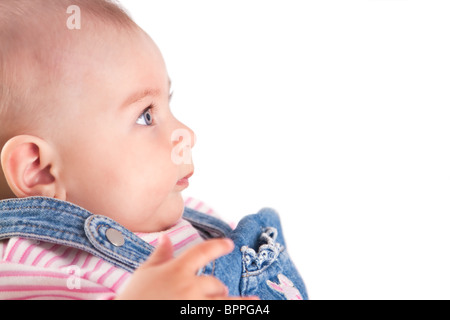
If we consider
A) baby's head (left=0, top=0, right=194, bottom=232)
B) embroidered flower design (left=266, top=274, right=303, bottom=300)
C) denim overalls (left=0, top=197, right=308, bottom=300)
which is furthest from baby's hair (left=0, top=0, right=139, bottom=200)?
embroidered flower design (left=266, top=274, right=303, bottom=300)

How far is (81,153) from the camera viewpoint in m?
0.85

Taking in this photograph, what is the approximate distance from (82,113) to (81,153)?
0.05 meters

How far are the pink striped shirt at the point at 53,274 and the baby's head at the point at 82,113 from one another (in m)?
0.07

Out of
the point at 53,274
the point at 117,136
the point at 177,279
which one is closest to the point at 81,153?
the point at 117,136

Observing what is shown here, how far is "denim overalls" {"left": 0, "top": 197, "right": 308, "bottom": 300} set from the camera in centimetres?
81

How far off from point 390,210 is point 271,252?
0.51 meters

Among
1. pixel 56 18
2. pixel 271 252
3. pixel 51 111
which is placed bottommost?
pixel 271 252

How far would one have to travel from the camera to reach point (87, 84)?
85 centimetres

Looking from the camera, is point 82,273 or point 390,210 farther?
point 390,210

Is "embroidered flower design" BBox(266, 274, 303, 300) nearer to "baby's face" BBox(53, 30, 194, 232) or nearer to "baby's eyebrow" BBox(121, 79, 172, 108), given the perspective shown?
"baby's face" BBox(53, 30, 194, 232)

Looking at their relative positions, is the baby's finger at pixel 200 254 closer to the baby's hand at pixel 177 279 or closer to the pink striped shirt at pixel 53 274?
the baby's hand at pixel 177 279

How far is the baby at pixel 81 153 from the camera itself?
0.81 meters
